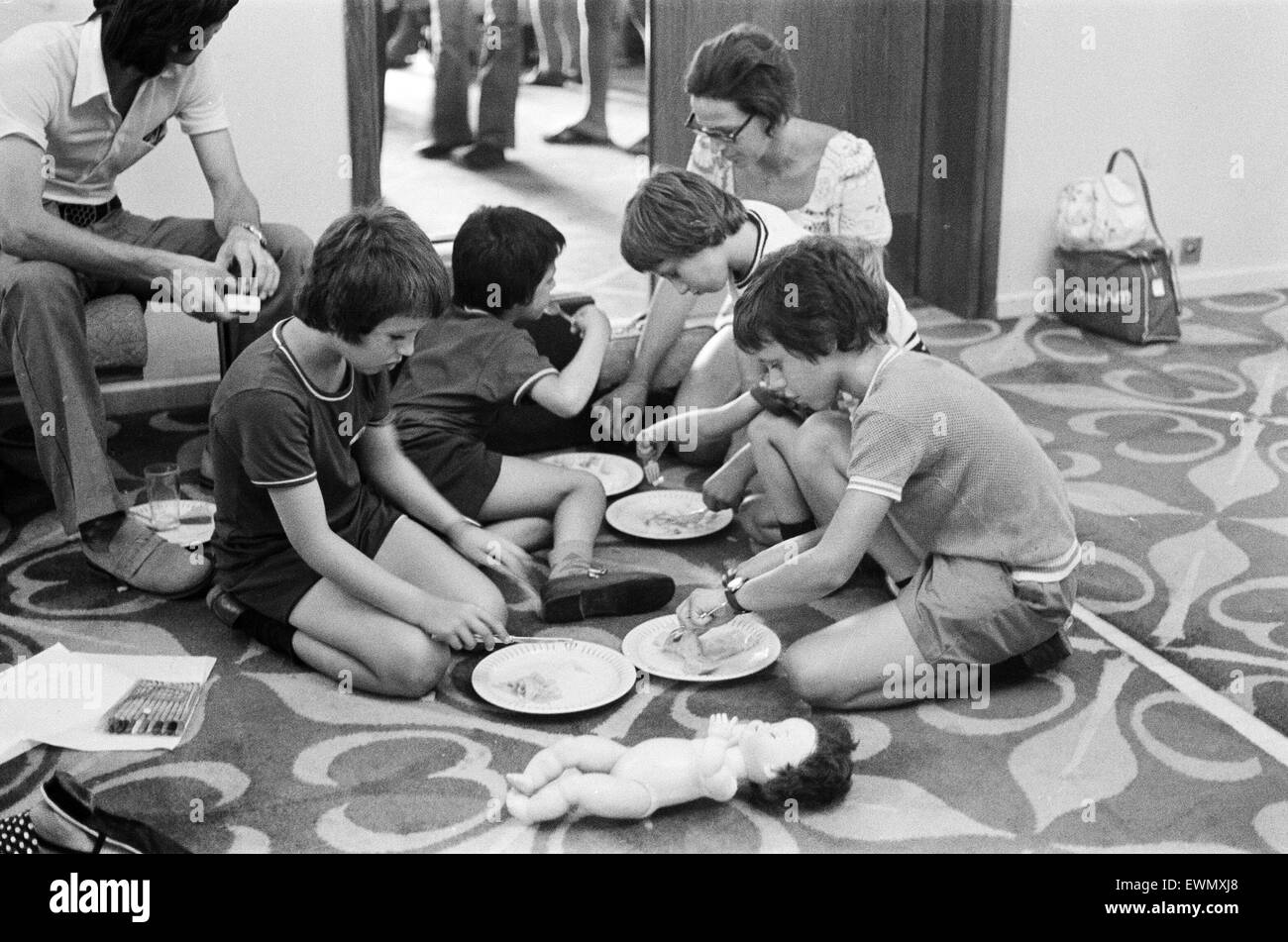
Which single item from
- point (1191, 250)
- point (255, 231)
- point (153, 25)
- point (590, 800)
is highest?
point (153, 25)

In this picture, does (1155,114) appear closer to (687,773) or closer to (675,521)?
(675,521)

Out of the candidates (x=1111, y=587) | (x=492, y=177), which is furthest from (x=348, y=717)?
(x=492, y=177)

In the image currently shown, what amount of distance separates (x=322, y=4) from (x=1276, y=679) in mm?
2403

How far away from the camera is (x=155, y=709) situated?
84.9 inches

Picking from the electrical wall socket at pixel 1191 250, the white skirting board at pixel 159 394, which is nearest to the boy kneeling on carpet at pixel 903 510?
the white skirting board at pixel 159 394

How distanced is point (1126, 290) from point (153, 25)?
2.50 metres

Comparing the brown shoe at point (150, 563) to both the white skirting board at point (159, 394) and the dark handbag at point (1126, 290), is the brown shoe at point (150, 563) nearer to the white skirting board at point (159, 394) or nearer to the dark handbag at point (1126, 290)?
the white skirting board at point (159, 394)

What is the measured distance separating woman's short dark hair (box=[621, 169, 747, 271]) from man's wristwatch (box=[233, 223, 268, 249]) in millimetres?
766

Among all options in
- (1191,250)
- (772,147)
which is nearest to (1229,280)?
(1191,250)

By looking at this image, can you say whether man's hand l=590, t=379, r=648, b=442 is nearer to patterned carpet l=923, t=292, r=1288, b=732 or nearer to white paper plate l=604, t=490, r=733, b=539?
white paper plate l=604, t=490, r=733, b=539

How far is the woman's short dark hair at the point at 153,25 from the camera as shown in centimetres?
262

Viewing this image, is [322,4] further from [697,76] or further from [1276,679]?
[1276,679]

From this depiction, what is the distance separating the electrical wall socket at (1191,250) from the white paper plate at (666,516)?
2.08m

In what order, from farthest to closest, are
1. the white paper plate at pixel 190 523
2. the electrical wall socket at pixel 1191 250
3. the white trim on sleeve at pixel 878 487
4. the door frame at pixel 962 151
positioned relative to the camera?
1. the electrical wall socket at pixel 1191 250
2. the door frame at pixel 962 151
3. the white paper plate at pixel 190 523
4. the white trim on sleeve at pixel 878 487
